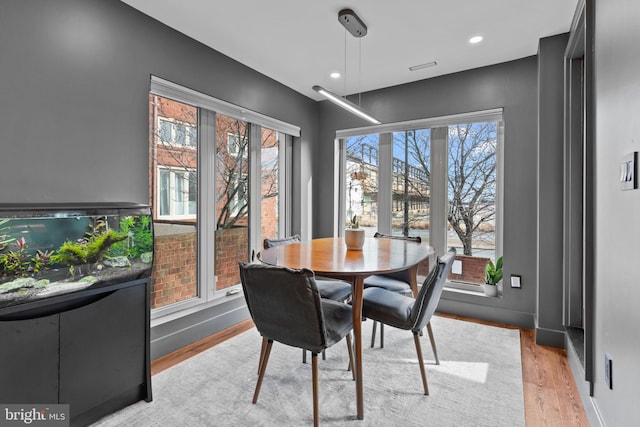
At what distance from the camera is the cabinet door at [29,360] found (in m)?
1.42

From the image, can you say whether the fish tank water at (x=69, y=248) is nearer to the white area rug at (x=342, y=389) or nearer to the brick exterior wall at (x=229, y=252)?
the white area rug at (x=342, y=389)

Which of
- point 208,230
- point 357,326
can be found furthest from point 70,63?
point 357,326

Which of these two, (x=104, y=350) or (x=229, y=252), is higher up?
(x=229, y=252)

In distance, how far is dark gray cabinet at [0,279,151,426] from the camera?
145 cm

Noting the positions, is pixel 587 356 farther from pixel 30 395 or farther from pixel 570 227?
pixel 30 395

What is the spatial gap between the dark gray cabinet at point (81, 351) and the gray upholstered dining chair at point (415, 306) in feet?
4.59

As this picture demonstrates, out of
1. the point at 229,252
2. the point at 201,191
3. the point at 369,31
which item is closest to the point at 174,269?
the point at 229,252

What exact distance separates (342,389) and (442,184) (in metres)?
2.45

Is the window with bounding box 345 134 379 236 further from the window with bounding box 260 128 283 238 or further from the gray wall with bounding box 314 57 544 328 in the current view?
the window with bounding box 260 128 283 238

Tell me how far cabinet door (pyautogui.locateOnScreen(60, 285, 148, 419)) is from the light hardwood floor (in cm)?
45

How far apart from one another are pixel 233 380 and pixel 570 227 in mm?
2747

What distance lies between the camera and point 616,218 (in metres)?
1.35

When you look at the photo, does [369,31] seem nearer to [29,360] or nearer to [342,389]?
[342,389]

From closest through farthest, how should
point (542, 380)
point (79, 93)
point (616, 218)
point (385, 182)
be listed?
point (616, 218), point (79, 93), point (542, 380), point (385, 182)
